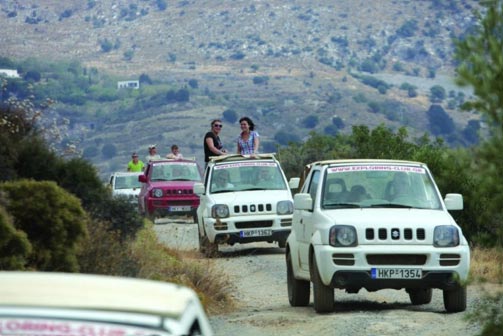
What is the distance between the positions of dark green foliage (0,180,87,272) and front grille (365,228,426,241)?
2893 mm

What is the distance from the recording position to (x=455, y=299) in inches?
615

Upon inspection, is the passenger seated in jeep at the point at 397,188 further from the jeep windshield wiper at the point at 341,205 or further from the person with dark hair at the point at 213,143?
the person with dark hair at the point at 213,143

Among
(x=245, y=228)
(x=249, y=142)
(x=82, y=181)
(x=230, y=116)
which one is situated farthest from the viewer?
(x=230, y=116)

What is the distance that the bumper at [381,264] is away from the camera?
49.5ft

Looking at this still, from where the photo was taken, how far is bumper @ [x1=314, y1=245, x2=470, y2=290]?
49.5 ft

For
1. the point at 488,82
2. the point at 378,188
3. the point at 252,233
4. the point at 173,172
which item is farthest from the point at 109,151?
the point at 488,82

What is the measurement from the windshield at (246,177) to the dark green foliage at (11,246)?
1295cm

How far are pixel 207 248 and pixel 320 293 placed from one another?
980 centimetres

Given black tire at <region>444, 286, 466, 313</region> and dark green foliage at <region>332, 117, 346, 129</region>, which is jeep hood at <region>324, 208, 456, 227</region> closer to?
black tire at <region>444, 286, 466, 313</region>

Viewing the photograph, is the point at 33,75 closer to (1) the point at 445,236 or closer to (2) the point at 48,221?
(1) the point at 445,236

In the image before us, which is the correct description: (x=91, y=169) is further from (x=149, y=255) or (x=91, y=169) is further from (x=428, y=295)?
(x=428, y=295)

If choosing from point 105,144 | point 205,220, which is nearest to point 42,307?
point 205,220

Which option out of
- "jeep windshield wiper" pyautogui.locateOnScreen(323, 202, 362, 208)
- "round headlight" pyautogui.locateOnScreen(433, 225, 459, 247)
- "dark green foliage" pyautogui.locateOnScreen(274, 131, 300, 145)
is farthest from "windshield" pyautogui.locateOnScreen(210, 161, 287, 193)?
"dark green foliage" pyautogui.locateOnScreen(274, 131, 300, 145)

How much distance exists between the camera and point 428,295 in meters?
17.1
